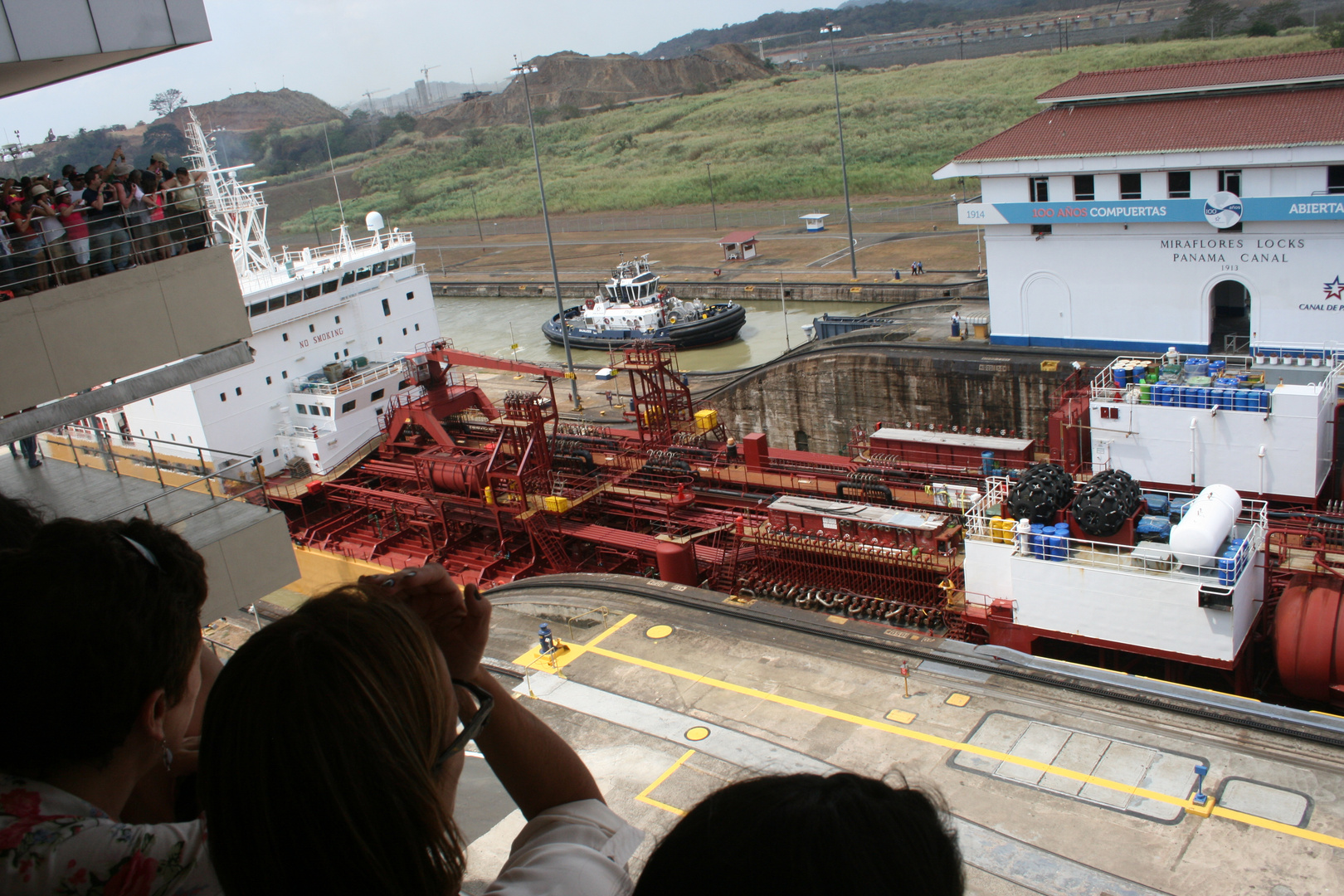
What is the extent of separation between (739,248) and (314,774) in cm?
4501

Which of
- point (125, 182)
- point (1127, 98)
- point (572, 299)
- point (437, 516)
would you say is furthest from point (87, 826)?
point (572, 299)

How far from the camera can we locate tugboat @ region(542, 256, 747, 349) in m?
33.6

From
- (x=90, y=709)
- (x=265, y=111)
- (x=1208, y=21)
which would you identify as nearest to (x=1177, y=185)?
(x=90, y=709)

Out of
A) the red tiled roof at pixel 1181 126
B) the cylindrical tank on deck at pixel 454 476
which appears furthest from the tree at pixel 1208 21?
the cylindrical tank on deck at pixel 454 476

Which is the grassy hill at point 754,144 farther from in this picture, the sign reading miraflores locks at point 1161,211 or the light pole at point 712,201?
the sign reading miraflores locks at point 1161,211

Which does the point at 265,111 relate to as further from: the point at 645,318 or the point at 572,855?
the point at 572,855

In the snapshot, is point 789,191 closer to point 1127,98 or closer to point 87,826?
point 1127,98

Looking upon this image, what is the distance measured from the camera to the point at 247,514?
6.60 meters

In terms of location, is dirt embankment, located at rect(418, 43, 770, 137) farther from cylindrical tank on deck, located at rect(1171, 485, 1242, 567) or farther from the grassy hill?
cylindrical tank on deck, located at rect(1171, 485, 1242, 567)

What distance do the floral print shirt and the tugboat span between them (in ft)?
101

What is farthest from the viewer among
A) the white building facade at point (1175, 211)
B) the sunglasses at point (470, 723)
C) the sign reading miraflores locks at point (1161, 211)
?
the white building facade at point (1175, 211)

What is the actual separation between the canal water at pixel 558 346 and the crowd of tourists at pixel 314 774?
99.4 ft

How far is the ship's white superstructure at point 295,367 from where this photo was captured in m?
19.7

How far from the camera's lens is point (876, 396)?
21.8m
